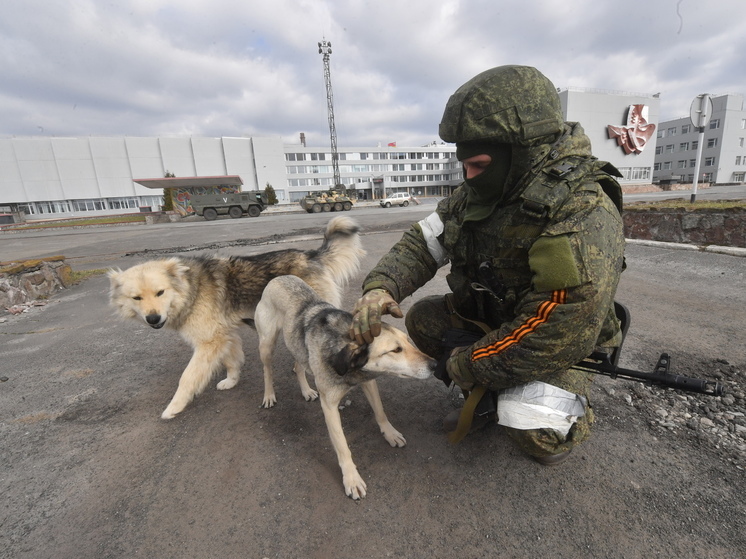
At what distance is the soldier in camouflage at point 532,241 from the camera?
1.58 meters

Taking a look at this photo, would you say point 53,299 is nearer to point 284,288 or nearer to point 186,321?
point 186,321

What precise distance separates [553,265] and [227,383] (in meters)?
2.90

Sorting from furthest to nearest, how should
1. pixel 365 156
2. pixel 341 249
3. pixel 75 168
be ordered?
pixel 365 156, pixel 75 168, pixel 341 249

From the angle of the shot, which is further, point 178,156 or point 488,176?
point 178,156

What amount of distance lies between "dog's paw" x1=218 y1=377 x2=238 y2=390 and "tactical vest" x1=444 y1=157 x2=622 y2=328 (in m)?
2.18

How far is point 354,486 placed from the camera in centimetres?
186

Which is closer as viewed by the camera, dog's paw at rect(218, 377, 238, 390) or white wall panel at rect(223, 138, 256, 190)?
dog's paw at rect(218, 377, 238, 390)

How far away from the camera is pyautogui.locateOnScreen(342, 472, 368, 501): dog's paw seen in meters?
1.83

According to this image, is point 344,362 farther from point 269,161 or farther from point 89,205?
point 89,205

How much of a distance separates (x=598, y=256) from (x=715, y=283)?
4.69 meters

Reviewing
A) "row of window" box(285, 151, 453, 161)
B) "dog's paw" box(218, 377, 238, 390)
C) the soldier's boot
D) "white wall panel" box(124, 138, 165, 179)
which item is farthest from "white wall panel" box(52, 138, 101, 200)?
the soldier's boot

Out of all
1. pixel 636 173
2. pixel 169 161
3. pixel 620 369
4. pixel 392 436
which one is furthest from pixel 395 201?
pixel 169 161

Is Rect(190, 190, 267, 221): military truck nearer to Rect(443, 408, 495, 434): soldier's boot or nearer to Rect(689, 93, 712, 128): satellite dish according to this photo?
Rect(689, 93, 712, 128): satellite dish

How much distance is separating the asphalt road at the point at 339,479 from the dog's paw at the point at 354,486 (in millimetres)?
46
